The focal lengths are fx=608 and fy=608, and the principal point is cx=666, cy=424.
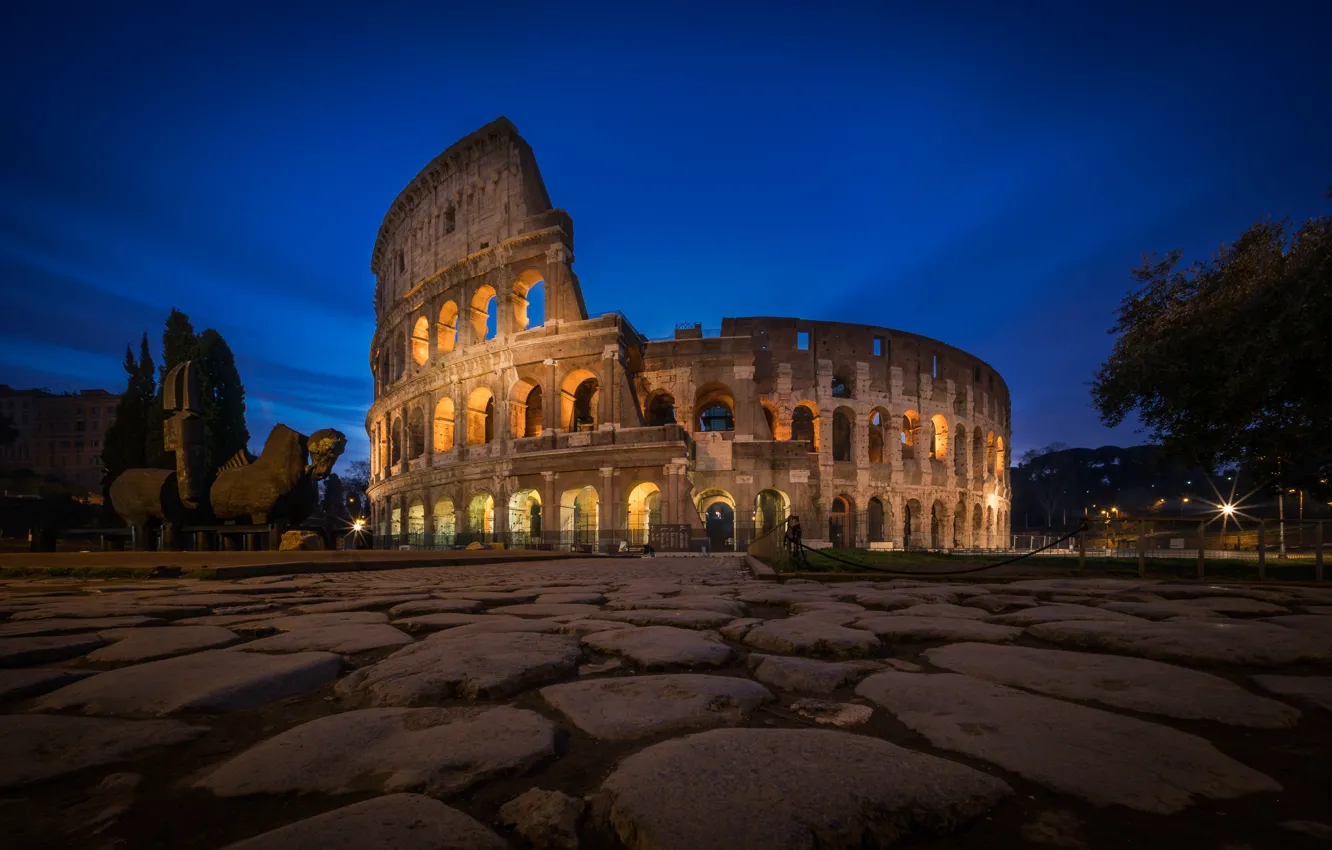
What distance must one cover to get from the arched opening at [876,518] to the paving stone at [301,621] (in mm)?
29293

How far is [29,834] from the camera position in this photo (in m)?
0.88

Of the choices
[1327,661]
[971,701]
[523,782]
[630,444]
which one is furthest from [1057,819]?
[630,444]

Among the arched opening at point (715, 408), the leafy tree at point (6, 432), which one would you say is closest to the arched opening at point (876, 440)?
the arched opening at point (715, 408)

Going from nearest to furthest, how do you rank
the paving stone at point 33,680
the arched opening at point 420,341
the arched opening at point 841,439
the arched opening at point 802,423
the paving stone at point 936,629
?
the paving stone at point 33,680
the paving stone at point 936,629
the arched opening at point 420,341
the arched opening at point 802,423
the arched opening at point 841,439

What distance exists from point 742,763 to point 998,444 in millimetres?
41483

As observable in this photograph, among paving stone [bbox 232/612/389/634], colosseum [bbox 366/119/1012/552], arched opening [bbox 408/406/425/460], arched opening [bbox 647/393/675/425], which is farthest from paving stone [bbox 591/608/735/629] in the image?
arched opening [bbox 408/406/425/460]

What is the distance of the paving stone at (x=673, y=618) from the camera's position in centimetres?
282

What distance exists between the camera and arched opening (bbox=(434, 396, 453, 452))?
27953 mm

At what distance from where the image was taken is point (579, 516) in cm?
2508

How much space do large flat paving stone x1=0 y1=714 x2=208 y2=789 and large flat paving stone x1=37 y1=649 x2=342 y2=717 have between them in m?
0.12

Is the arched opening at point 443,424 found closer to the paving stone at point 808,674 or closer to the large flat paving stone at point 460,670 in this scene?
the large flat paving stone at point 460,670

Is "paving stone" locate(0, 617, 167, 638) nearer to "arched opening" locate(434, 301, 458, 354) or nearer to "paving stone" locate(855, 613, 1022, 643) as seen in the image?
"paving stone" locate(855, 613, 1022, 643)

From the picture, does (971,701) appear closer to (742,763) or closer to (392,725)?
(742,763)

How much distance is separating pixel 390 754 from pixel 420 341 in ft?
106
